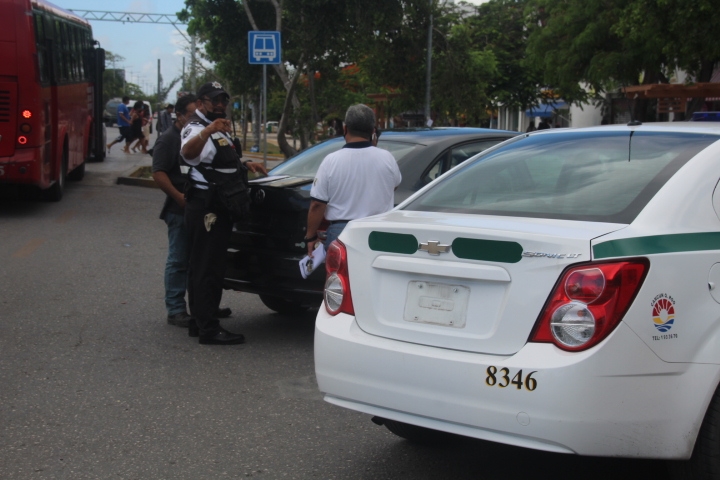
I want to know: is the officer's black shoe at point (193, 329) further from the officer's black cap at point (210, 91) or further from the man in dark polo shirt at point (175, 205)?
the officer's black cap at point (210, 91)

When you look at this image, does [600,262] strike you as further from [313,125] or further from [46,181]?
[313,125]

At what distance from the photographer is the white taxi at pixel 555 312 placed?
324 centimetres

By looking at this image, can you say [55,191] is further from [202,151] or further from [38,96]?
[202,151]

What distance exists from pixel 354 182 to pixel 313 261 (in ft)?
1.87

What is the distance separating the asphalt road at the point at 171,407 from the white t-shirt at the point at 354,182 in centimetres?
110

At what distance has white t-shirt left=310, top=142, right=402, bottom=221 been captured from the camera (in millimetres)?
5746

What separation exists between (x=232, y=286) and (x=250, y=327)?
1.76 feet

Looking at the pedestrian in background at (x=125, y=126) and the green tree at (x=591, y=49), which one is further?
the pedestrian in background at (x=125, y=126)

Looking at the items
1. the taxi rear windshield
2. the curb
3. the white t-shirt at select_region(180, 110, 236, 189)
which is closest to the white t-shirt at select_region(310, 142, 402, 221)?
the white t-shirt at select_region(180, 110, 236, 189)

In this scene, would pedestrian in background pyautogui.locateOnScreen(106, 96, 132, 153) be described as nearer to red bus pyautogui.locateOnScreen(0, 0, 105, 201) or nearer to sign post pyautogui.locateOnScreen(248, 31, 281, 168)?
red bus pyautogui.locateOnScreen(0, 0, 105, 201)

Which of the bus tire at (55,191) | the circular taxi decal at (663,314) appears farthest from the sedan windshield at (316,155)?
the bus tire at (55,191)

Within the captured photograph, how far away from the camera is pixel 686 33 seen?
65.4ft

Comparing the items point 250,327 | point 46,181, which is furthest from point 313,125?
point 250,327

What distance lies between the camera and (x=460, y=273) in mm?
3543
